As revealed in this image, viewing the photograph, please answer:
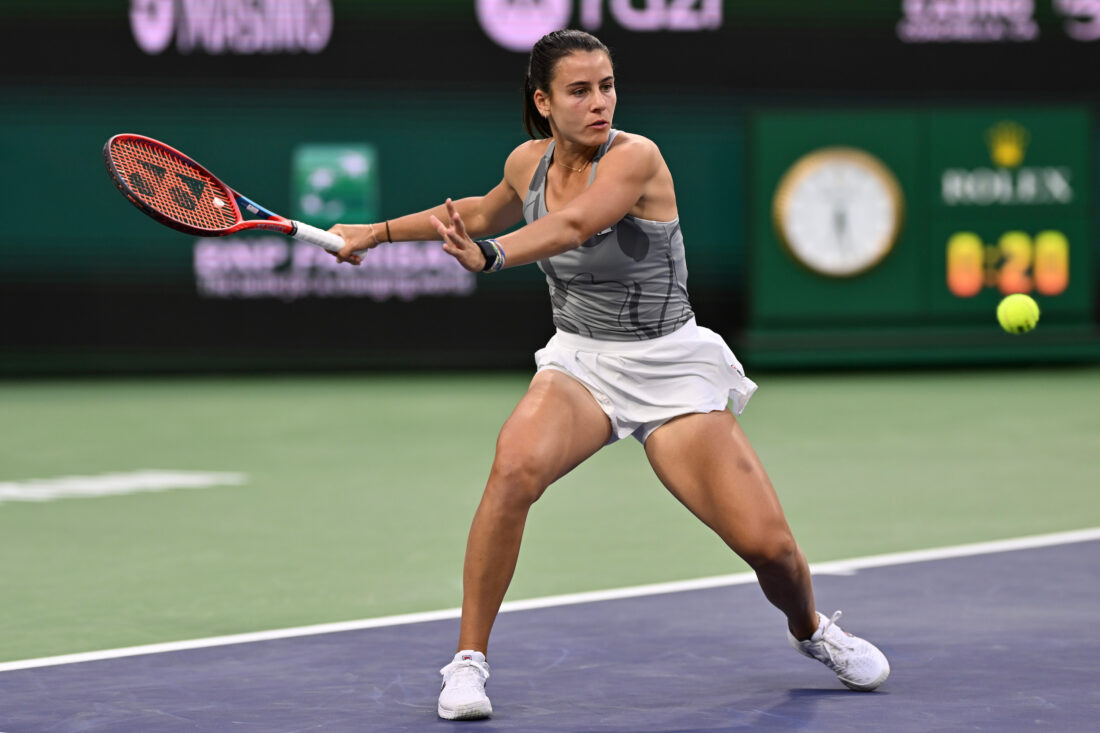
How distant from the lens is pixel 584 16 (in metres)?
12.8

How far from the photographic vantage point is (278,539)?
265 inches

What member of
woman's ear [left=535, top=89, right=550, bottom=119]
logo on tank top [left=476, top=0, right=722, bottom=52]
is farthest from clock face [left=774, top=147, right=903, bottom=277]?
woman's ear [left=535, top=89, right=550, bottom=119]

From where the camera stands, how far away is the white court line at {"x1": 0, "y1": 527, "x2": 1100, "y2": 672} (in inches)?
191

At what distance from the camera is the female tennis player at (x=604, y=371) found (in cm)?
414

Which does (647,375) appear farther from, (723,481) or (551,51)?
(551,51)

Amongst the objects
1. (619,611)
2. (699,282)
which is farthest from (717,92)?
(619,611)

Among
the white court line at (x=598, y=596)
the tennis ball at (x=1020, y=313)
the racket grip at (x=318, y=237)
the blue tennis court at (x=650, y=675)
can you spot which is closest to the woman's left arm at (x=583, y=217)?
the racket grip at (x=318, y=237)

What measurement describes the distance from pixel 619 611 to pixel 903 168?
836 cm

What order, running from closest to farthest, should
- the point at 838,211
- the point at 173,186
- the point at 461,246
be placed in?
the point at 461,246 → the point at 173,186 → the point at 838,211

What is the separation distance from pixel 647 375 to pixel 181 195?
131 centimetres

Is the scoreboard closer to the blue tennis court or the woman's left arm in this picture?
the blue tennis court

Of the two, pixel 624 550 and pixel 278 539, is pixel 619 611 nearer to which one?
pixel 624 550

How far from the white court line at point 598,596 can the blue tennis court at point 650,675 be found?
68mm

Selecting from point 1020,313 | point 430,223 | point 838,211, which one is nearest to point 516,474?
point 430,223
